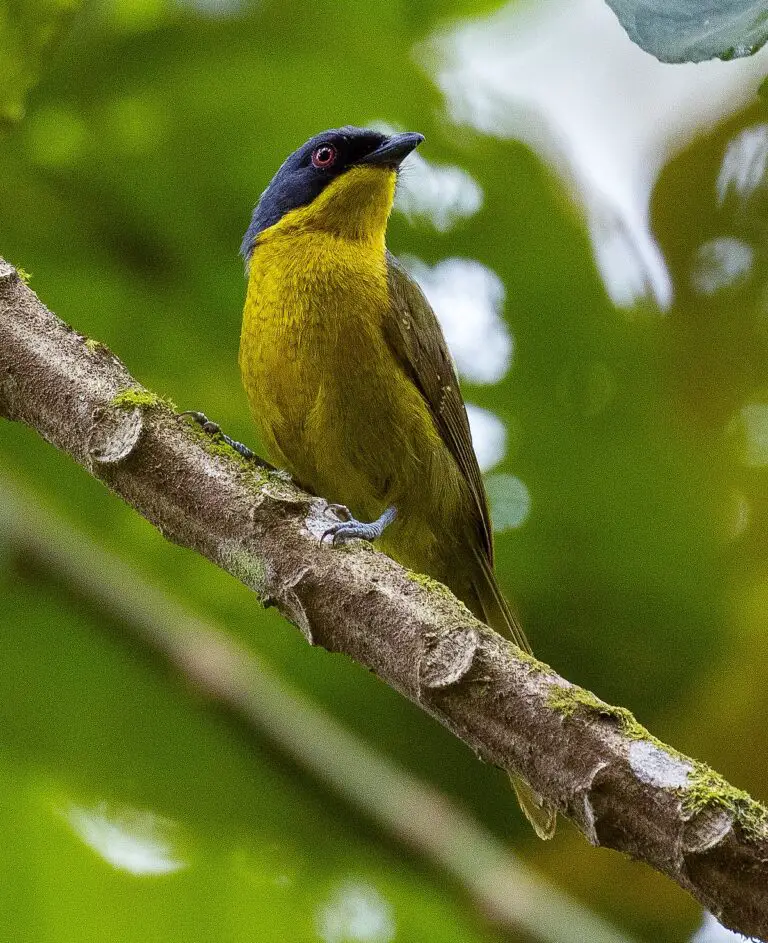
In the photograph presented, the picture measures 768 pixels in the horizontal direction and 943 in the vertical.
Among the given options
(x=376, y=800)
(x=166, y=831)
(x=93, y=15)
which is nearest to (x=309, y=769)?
(x=376, y=800)

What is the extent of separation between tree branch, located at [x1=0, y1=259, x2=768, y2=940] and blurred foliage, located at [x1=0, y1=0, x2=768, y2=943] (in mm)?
735

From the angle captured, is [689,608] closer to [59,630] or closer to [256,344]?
[256,344]

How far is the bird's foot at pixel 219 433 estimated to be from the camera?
2639 mm

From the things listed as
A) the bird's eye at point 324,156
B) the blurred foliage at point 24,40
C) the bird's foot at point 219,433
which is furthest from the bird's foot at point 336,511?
the bird's eye at point 324,156

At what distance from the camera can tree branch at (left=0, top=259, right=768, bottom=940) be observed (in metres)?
1.34

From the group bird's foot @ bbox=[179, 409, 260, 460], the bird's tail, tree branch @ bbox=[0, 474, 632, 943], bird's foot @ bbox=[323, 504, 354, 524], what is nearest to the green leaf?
bird's foot @ bbox=[323, 504, 354, 524]

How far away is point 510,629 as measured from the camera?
294 centimetres

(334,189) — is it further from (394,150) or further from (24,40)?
(24,40)

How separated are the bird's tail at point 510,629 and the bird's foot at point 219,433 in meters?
0.70

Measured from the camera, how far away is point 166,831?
8.25ft

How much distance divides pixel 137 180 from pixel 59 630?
4.01 feet

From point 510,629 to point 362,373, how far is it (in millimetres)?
827

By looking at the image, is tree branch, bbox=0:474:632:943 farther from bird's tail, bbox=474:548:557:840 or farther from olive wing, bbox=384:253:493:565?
olive wing, bbox=384:253:493:565

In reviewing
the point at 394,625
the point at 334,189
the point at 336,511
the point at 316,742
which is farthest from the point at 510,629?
the point at 334,189
